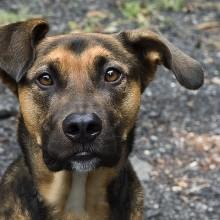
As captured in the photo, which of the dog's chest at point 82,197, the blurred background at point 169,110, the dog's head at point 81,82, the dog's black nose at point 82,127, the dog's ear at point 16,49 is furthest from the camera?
the blurred background at point 169,110

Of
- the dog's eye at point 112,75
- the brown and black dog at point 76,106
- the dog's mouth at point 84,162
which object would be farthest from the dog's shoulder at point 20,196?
the dog's eye at point 112,75

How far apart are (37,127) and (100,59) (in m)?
0.63

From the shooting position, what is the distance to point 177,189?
7711 millimetres

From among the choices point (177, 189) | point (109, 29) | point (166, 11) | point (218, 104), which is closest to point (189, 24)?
point (166, 11)

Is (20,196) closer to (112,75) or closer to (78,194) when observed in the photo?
(78,194)

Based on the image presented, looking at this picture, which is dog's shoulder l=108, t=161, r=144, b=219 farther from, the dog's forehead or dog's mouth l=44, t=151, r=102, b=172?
the dog's forehead

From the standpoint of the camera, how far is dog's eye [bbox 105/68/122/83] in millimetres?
5516

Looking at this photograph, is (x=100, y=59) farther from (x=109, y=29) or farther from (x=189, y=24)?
(x=189, y=24)

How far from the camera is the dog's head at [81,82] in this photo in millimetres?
5172

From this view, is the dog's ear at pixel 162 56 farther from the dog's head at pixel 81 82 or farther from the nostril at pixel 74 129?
the nostril at pixel 74 129

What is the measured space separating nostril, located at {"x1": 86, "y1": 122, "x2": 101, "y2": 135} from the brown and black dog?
3 centimetres

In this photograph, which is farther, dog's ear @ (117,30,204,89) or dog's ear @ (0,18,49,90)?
dog's ear @ (117,30,204,89)

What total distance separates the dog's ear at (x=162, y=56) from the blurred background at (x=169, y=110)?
193 cm

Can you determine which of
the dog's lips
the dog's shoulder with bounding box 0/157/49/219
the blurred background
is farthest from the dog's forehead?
the blurred background
